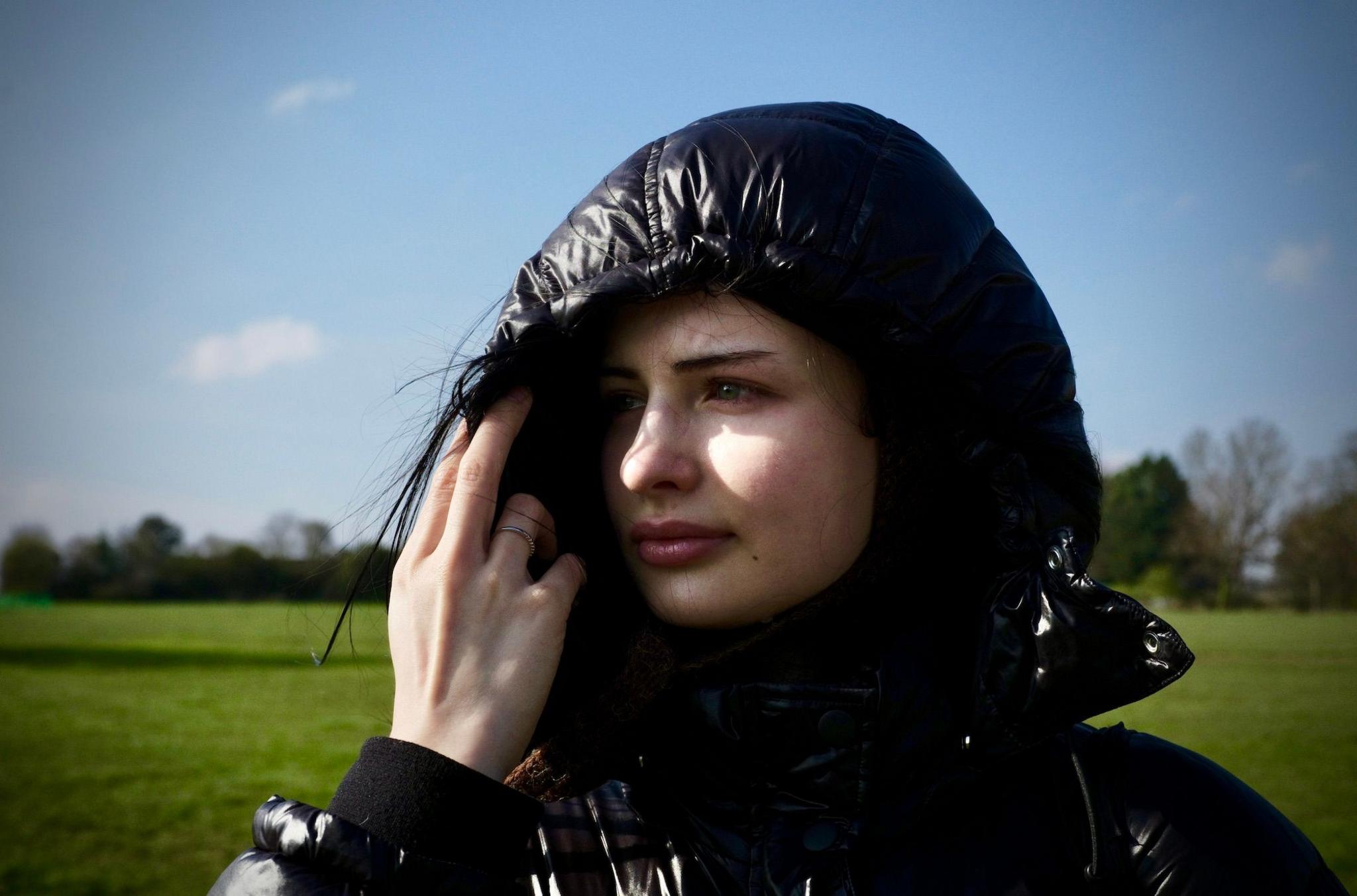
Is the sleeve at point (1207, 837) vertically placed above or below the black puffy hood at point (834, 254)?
below

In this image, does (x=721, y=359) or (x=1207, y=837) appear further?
(x=721, y=359)

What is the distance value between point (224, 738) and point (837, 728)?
19.8 m

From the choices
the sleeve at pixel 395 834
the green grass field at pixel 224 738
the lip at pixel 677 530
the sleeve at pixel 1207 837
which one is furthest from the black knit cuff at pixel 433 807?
the sleeve at pixel 1207 837

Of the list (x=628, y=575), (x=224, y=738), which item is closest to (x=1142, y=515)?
(x=224, y=738)

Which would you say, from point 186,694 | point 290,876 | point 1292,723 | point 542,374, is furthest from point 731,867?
point 186,694

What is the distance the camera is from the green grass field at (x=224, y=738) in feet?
38.1

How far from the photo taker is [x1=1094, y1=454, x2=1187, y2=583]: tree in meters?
63.7

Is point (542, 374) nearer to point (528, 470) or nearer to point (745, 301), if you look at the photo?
point (528, 470)

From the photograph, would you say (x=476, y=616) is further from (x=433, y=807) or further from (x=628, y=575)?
(x=628, y=575)

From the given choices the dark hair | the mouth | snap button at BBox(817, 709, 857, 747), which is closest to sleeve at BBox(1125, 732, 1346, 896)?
the dark hair

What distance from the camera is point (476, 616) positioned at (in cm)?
193

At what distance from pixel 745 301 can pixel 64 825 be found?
1576 cm

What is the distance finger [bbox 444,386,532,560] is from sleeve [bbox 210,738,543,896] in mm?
436

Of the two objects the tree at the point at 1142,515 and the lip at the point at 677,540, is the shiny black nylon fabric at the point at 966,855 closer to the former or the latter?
the lip at the point at 677,540
